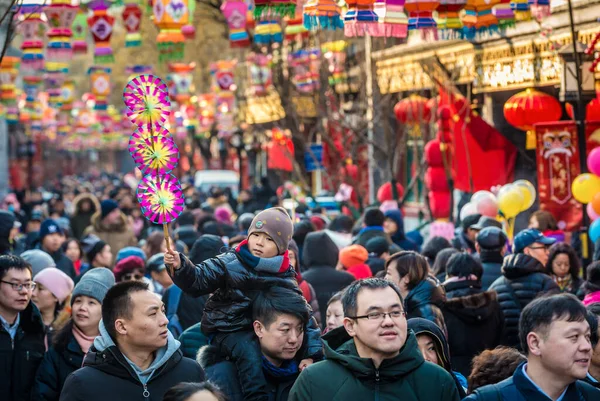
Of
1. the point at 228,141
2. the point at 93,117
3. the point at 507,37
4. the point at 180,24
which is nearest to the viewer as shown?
the point at 180,24

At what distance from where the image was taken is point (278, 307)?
243 inches

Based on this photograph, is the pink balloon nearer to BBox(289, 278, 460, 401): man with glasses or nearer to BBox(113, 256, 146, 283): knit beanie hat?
BBox(113, 256, 146, 283): knit beanie hat

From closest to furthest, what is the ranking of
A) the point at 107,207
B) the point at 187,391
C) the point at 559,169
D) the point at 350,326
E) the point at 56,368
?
the point at 187,391 → the point at 350,326 → the point at 56,368 → the point at 107,207 → the point at 559,169

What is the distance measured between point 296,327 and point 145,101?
1.42 m

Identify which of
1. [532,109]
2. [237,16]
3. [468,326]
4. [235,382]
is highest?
[237,16]

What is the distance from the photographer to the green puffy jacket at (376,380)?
15.8ft

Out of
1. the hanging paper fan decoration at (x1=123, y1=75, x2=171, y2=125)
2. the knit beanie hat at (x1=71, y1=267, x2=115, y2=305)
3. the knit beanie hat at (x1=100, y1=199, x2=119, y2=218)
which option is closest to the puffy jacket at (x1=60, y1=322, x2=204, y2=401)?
the hanging paper fan decoration at (x1=123, y1=75, x2=171, y2=125)

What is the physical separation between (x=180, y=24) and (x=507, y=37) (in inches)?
213

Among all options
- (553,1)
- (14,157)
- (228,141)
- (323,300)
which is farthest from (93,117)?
(323,300)

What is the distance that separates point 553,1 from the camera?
17688 millimetres

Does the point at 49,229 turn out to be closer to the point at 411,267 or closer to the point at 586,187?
the point at 586,187

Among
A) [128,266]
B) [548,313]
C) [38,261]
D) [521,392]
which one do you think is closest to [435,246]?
[128,266]

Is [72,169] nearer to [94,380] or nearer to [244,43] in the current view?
[244,43]

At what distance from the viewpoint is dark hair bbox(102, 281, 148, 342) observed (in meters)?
5.62
